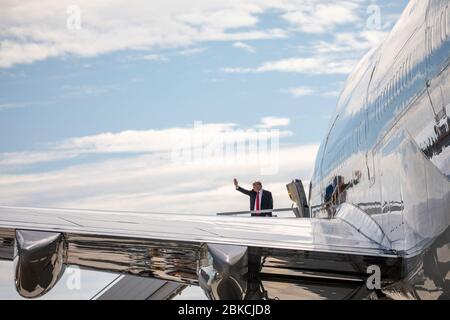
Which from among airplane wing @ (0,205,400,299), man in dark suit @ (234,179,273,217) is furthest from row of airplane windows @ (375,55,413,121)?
man in dark suit @ (234,179,273,217)

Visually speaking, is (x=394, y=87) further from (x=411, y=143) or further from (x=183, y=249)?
(x=183, y=249)

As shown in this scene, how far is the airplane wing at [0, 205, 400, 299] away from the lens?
8.32 metres

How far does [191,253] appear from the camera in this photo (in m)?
8.81

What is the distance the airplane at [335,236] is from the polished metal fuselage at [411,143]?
0.01 m

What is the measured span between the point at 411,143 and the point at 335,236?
5.69 feet

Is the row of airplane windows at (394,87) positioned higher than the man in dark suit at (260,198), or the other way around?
the row of airplane windows at (394,87)

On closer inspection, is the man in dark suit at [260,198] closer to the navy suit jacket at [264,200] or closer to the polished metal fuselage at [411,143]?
the navy suit jacket at [264,200]

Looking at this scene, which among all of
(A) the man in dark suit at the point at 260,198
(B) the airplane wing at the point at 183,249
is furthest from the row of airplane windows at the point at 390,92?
(A) the man in dark suit at the point at 260,198

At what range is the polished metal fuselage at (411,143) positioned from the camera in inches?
294
